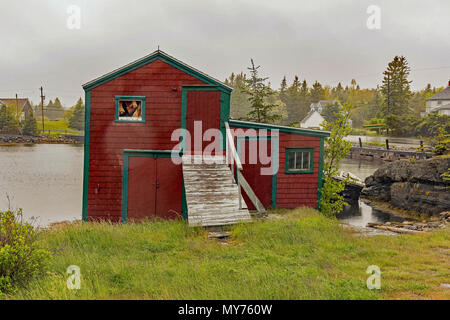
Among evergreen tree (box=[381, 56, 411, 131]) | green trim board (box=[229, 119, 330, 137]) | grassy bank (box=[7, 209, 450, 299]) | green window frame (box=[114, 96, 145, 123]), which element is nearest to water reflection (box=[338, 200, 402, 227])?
green trim board (box=[229, 119, 330, 137])

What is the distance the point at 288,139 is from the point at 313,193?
2.48 metres

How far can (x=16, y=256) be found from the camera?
653cm

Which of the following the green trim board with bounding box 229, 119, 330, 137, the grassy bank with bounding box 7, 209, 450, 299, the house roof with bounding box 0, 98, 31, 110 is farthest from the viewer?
the house roof with bounding box 0, 98, 31, 110

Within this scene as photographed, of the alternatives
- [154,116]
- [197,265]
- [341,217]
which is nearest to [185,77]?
[154,116]

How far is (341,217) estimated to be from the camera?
21219mm

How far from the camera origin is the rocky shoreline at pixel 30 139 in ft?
214

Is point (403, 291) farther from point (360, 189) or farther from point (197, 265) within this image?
point (360, 189)

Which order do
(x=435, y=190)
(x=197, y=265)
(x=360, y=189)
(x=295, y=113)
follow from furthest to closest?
1. (x=295, y=113)
2. (x=360, y=189)
3. (x=435, y=190)
4. (x=197, y=265)

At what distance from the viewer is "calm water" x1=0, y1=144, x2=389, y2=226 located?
72.2 feet

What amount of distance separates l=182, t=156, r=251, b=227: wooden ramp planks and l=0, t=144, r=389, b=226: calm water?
6147mm

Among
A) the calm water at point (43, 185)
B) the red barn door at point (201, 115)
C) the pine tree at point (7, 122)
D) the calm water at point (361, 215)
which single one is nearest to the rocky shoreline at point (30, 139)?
the pine tree at point (7, 122)

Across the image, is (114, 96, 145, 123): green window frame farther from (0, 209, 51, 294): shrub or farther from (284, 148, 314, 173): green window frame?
(0, 209, 51, 294): shrub

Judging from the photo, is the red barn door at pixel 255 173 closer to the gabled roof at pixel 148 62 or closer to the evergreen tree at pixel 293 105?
the gabled roof at pixel 148 62

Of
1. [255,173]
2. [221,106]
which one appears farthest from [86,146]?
[255,173]
